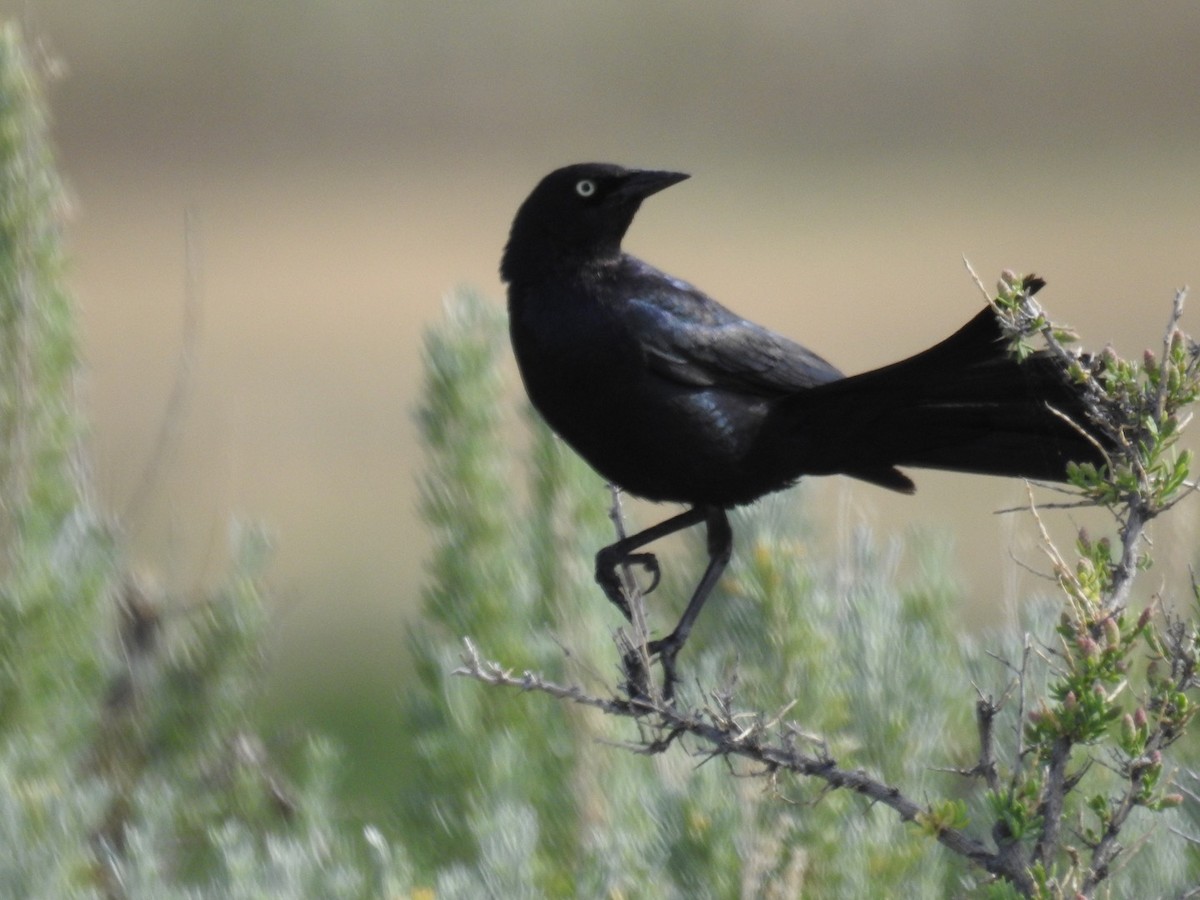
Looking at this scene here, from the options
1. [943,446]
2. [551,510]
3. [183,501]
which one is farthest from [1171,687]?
[183,501]

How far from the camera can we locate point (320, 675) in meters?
13.1

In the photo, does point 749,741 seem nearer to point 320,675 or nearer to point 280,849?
point 280,849

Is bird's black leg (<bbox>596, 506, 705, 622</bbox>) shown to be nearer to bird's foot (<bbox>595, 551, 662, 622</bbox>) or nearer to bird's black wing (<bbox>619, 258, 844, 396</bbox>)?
bird's foot (<bbox>595, 551, 662, 622</bbox>)

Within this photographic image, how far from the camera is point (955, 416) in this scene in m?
3.00

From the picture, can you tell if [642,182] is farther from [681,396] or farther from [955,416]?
[955,416]

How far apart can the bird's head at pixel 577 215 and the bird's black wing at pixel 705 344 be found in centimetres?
9

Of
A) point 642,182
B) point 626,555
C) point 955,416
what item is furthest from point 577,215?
point 955,416

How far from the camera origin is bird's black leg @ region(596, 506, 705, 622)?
333 cm

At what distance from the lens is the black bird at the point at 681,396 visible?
3.03m

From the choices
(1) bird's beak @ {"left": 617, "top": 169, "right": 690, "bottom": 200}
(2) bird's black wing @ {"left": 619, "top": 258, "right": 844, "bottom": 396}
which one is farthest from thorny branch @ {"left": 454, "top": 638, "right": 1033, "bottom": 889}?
(1) bird's beak @ {"left": 617, "top": 169, "right": 690, "bottom": 200}

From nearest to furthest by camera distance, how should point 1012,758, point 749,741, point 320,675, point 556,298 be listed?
point 749,741
point 556,298
point 1012,758
point 320,675

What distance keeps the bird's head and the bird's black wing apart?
0.29 feet

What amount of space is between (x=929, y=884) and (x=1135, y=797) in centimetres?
167

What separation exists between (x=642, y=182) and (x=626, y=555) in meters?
0.76
